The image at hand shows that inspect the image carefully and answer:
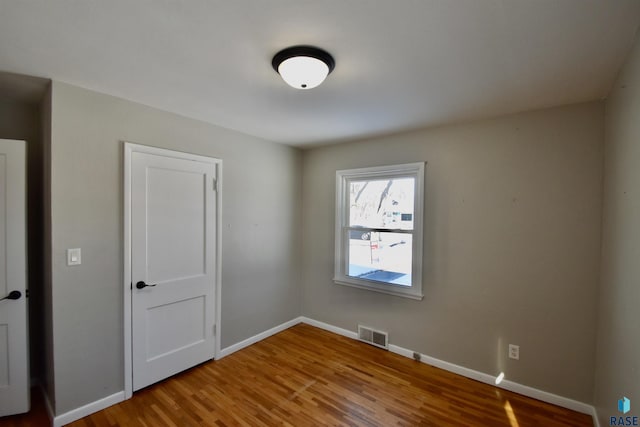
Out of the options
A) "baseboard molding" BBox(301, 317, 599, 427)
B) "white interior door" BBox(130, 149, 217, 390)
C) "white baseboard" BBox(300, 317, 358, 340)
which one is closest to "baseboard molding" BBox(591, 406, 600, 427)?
"baseboard molding" BBox(301, 317, 599, 427)

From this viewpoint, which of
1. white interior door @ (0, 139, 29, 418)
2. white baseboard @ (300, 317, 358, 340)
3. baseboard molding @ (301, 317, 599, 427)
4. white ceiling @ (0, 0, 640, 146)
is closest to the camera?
white ceiling @ (0, 0, 640, 146)

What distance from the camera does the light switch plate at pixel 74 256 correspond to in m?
2.07

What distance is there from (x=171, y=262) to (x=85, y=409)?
1206 millimetres

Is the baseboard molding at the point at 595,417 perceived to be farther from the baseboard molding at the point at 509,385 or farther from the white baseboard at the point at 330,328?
the white baseboard at the point at 330,328

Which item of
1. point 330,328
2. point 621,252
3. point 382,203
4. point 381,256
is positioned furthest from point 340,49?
point 330,328

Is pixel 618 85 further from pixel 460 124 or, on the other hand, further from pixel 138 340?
pixel 138 340

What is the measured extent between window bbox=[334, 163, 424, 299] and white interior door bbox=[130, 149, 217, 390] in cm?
160

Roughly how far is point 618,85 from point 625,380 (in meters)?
1.74

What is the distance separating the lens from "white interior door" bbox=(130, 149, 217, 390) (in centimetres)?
243

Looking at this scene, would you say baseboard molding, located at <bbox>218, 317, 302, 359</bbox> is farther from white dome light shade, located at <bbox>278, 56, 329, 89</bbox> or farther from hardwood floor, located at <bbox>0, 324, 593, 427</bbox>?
white dome light shade, located at <bbox>278, 56, 329, 89</bbox>

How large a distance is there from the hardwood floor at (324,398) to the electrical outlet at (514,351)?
0.31 m

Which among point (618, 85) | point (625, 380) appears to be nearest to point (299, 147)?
point (618, 85)

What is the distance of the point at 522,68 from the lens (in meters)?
1.74

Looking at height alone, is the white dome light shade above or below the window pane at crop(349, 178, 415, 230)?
above
